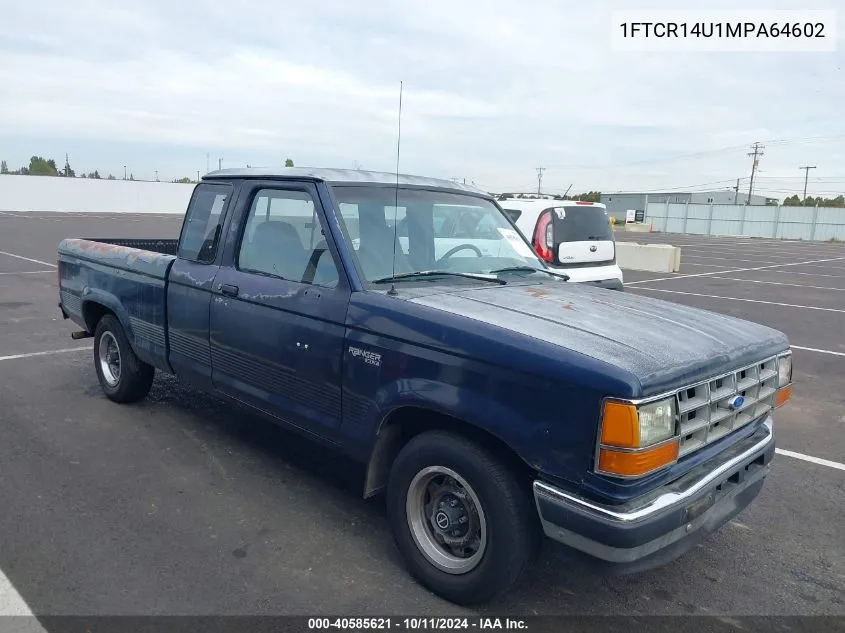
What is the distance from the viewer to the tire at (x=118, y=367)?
5344mm

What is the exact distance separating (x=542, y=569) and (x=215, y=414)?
308cm

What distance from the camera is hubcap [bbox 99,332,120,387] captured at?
5.60 m

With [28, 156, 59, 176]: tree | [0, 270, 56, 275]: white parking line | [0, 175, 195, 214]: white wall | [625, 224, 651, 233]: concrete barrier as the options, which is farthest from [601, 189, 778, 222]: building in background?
[0, 270, 56, 275]: white parking line

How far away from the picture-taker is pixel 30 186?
50000 millimetres

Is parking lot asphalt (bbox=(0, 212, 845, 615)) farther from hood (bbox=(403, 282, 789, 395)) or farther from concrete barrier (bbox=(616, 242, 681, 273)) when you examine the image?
concrete barrier (bbox=(616, 242, 681, 273))

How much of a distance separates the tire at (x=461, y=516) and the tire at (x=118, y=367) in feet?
9.88

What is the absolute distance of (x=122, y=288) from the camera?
204 inches

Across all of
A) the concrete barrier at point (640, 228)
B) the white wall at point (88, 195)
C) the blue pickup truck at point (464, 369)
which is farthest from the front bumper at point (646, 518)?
the concrete barrier at point (640, 228)

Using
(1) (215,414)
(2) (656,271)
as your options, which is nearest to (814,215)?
(2) (656,271)

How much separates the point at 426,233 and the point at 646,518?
7.08ft

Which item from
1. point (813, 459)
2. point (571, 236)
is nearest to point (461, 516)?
point (813, 459)

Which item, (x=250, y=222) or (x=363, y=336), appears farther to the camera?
(x=250, y=222)

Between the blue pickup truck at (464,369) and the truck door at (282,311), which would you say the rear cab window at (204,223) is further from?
the truck door at (282,311)

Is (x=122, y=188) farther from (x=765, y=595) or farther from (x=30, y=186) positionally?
(x=765, y=595)
